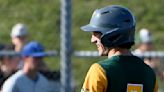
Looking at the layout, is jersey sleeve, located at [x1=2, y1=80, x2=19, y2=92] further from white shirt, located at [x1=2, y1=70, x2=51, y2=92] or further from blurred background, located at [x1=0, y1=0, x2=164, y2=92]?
blurred background, located at [x1=0, y1=0, x2=164, y2=92]

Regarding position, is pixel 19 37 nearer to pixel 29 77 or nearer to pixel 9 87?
pixel 29 77

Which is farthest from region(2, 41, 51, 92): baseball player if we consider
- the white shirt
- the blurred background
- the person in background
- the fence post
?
the blurred background

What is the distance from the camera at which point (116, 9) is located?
17.5ft

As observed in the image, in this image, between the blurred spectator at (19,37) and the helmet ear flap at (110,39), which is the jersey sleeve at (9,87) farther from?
the helmet ear flap at (110,39)

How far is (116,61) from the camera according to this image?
513cm

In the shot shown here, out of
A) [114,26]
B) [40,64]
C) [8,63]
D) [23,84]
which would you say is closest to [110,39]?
[114,26]

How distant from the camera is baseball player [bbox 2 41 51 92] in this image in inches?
302

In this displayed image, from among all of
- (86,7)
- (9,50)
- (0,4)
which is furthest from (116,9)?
(86,7)

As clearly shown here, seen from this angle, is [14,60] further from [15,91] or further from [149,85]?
[149,85]

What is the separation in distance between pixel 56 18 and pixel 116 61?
8754 mm

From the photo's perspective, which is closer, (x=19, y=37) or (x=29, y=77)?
(x=29, y=77)

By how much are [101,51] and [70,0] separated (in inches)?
103

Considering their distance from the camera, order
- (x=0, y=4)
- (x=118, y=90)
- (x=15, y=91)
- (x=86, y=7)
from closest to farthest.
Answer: (x=118, y=90) < (x=15, y=91) < (x=0, y=4) < (x=86, y=7)

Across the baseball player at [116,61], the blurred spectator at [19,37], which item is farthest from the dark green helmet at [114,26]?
the blurred spectator at [19,37]
